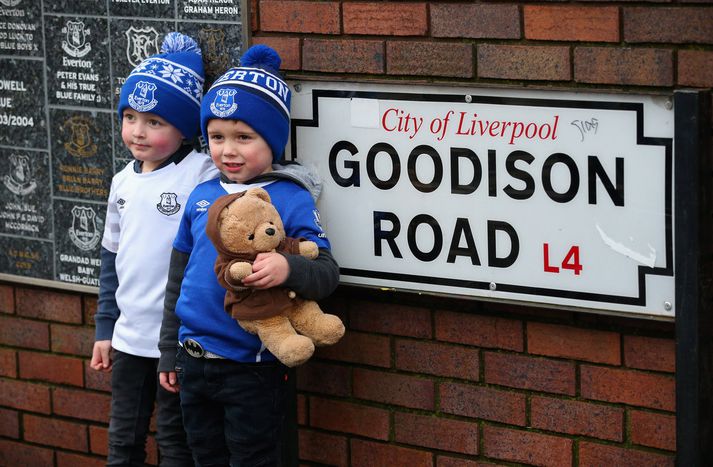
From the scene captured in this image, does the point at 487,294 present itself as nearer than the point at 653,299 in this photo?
No

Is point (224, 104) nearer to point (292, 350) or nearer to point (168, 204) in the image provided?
A: point (168, 204)

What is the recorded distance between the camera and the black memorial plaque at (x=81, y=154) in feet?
14.1

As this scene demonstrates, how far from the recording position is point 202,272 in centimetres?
360

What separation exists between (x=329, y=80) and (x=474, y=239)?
24.5 inches

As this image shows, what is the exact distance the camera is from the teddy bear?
11.2 feet

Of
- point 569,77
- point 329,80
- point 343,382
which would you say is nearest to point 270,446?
point 343,382

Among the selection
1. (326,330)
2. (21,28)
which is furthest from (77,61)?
(326,330)

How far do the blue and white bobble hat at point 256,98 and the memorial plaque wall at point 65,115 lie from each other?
33 cm

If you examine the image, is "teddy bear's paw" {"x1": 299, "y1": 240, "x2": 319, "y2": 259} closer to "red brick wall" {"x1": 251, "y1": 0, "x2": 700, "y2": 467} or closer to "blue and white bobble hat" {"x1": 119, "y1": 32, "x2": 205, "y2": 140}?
"red brick wall" {"x1": 251, "y1": 0, "x2": 700, "y2": 467}

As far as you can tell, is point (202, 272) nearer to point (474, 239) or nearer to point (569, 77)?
point (474, 239)

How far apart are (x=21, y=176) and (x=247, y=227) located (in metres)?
1.41

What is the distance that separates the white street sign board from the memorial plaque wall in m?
0.58

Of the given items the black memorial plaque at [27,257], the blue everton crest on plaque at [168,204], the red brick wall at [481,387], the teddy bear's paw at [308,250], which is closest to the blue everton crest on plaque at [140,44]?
the blue everton crest on plaque at [168,204]

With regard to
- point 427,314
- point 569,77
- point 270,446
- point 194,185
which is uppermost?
point 569,77
